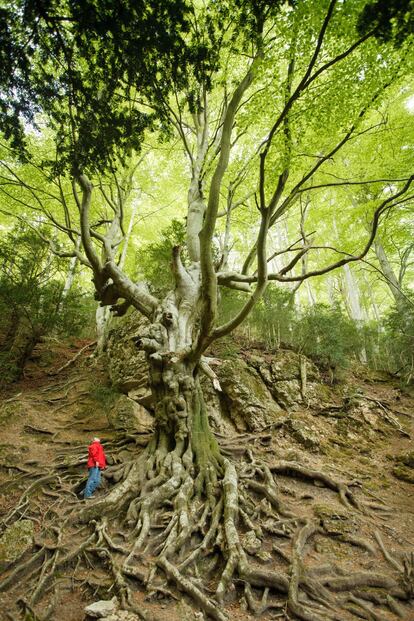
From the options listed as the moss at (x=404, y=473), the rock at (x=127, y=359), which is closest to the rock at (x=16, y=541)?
the rock at (x=127, y=359)

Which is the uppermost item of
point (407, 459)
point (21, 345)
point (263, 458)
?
point (21, 345)

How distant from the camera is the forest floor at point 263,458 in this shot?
301 cm

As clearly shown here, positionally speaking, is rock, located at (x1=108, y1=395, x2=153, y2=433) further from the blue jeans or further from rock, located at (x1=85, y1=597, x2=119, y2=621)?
rock, located at (x1=85, y1=597, x2=119, y2=621)

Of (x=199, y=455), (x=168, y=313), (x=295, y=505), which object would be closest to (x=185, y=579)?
(x=199, y=455)

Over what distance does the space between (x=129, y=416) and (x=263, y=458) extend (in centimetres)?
368

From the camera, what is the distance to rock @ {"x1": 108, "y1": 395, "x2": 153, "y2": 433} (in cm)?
741

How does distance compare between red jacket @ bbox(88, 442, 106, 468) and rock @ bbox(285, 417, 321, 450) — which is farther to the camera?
rock @ bbox(285, 417, 321, 450)

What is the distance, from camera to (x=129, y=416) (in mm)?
7613

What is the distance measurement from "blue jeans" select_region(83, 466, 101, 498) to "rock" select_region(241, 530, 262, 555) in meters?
2.70

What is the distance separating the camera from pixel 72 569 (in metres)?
3.26

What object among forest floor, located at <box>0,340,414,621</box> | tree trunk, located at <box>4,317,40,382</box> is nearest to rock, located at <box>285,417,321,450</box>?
forest floor, located at <box>0,340,414,621</box>

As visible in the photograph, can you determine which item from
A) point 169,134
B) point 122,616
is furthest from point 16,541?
point 169,134

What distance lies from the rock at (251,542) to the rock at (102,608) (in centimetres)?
158

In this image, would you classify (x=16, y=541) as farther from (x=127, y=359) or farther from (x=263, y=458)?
(x=127, y=359)
